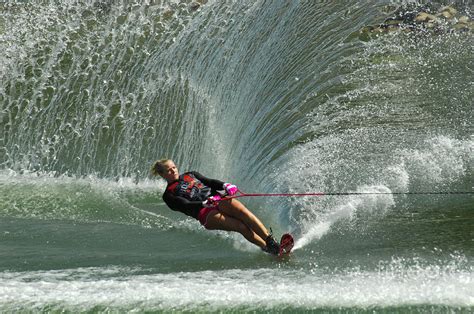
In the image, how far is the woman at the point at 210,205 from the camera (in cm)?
660

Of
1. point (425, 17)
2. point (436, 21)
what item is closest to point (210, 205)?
point (436, 21)

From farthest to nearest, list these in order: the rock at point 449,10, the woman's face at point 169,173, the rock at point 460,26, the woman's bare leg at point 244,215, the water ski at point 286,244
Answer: the rock at point 449,10
the rock at point 460,26
the woman's face at point 169,173
the woman's bare leg at point 244,215
the water ski at point 286,244

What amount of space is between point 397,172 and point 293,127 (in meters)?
1.88

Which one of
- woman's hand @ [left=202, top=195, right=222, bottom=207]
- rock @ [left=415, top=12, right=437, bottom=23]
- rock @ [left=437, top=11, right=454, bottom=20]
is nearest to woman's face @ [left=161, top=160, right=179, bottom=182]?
woman's hand @ [left=202, top=195, right=222, bottom=207]

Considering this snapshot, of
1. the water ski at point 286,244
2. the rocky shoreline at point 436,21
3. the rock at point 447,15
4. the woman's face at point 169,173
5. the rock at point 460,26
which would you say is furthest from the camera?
the rock at point 447,15

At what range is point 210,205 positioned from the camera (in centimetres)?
666

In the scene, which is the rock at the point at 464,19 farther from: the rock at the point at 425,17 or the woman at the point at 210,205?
the woman at the point at 210,205

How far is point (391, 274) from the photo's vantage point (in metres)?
5.36

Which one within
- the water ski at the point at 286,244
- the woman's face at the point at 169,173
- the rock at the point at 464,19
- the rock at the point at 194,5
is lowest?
the water ski at the point at 286,244

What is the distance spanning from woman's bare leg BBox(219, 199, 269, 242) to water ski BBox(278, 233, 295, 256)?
Answer: 11.2 inches

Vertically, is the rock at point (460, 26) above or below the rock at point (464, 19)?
below

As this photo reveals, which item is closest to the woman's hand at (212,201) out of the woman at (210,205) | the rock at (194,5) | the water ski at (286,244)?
the woman at (210,205)

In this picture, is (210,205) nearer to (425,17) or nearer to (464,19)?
(425,17)

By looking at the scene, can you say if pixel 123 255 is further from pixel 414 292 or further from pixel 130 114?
pixel 130 114
